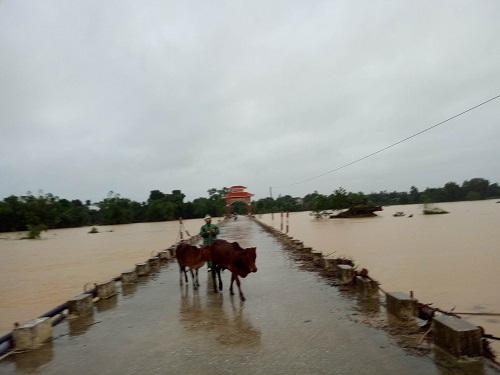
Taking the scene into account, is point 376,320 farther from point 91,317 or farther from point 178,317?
point 91,317

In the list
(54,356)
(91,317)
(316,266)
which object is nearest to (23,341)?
(54,356)

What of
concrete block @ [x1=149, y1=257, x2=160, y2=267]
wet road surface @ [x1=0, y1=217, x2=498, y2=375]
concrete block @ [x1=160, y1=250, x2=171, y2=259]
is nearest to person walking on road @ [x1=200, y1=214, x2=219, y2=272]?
wet road surface @ [x1=0, y1=217, x2=498, y2=375]

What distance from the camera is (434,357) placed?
12.6 ft

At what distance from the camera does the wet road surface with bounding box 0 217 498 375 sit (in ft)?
12.8

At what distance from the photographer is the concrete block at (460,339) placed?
12.2 feet

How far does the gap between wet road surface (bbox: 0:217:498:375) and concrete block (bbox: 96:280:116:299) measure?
223 millimetres

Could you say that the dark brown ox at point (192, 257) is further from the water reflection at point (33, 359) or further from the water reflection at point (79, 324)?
the water reflection at point (33, 359)

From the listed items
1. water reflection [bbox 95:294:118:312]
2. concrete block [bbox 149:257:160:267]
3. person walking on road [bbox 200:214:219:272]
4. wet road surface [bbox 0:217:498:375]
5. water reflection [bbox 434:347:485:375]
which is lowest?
water reflection [bbox 434:347:485:375]

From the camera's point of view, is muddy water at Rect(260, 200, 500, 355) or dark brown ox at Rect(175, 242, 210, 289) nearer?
muddy water at Rect(260, 200, 500, 355)

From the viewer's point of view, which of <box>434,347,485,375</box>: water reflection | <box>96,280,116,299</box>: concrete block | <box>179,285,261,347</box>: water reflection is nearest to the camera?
<box>434,347,485,375</box>: water reflection

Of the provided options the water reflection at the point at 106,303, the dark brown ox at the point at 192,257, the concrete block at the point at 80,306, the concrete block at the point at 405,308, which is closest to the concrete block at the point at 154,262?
the dark brown ox at the point at 192,257

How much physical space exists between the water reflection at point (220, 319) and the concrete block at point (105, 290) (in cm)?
165

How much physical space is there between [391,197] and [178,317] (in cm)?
10074

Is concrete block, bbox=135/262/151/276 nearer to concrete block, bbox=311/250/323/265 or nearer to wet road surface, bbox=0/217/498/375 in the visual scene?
wet road surface, bbox=0/217/498/375
